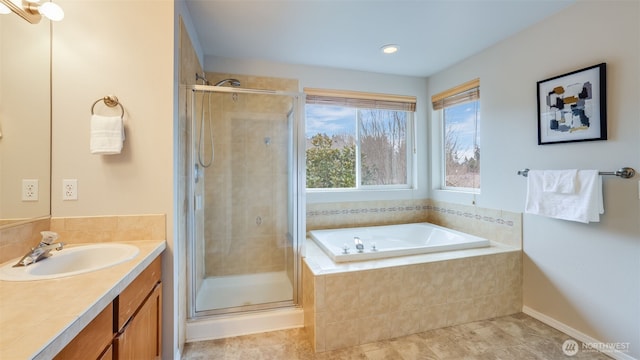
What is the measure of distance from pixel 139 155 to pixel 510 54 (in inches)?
122

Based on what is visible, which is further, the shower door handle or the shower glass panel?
the shower glass panel

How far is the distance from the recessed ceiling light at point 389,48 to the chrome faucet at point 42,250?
2.81m

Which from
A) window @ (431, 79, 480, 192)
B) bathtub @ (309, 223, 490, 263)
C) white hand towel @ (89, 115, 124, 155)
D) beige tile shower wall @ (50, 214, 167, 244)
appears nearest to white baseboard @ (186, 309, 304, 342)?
bathtub @ (309, 223, 490, 263)

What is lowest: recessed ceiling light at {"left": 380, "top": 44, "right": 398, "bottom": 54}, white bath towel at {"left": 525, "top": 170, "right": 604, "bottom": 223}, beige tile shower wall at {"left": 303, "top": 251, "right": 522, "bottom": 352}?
beige tile shower wall at {"left": 303, "top": 251, "right": 522, "bottom": 352}

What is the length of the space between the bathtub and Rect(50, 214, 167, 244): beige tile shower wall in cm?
129

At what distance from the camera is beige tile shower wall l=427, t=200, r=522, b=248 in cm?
243

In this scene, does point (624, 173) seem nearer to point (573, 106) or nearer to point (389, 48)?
point (573, 106)

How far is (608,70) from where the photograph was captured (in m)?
1.80

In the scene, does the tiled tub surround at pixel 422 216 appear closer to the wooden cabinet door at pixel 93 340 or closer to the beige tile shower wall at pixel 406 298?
the beige tile shower wall at pixel 406 298

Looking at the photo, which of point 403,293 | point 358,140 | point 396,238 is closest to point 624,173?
point 403,293

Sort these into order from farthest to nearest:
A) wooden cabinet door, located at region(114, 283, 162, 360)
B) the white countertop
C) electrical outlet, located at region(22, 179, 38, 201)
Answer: electrical outlet, located at region(22, 179, 38, 201)
wooden cabinet door, located at region(114, 283, 162, 360)
the white countertop

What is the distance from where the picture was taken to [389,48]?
8.53 feet

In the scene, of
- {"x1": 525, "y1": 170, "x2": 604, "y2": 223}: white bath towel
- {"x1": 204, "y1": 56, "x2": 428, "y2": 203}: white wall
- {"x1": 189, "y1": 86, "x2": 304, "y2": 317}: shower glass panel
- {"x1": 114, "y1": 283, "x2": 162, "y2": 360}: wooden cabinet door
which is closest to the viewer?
{"x1": 114, "y1": 283, "x2": 162, "y2": 360}: wooden cabinet door

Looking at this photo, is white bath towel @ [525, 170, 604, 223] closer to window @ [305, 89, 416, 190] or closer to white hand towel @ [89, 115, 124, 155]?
window @ [305, 89, 416, 190]
